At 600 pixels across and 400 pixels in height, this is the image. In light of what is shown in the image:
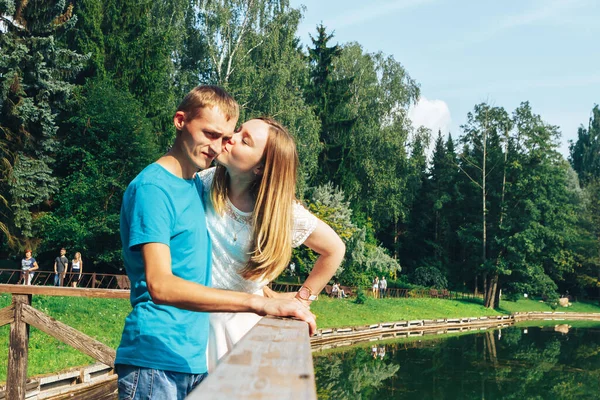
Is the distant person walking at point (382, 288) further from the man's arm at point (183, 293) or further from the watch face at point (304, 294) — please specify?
the man's arm at point (183, 293)

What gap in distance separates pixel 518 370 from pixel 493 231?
69.9ft

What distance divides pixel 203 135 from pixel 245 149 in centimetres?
34

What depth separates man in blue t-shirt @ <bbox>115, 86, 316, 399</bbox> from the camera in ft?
5.93

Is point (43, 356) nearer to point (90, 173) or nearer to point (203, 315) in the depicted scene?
point (203, 315)

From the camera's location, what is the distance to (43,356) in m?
11.4

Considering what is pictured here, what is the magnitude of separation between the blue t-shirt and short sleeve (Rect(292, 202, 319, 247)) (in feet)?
1.83

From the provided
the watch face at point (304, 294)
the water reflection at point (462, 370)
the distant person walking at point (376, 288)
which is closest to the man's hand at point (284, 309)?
the watch face at point (304, 294)

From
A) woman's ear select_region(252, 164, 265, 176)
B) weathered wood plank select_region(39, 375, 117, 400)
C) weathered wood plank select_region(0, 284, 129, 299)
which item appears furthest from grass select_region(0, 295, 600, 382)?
woman's ear select_region(252, 164, 265, 176)

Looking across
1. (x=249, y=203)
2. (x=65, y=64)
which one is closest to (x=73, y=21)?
(x=65, y=64)

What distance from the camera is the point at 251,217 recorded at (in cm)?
250

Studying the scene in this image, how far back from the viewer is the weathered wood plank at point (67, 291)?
454 centimetres

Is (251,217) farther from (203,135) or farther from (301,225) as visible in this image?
(203,135)

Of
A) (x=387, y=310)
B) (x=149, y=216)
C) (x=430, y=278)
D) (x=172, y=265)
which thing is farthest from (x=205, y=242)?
(x=430, y=278)

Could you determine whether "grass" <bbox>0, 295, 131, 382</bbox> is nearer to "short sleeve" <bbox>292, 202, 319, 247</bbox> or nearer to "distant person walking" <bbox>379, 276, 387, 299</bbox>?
"short sleeve" <bbox>292, 202, 319, 247</bbox>
